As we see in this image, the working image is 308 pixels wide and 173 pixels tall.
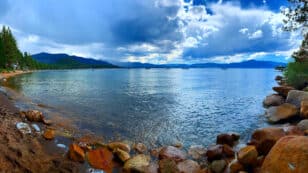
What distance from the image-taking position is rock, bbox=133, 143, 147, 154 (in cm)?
1209

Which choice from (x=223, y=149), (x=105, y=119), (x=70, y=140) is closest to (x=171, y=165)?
(x=223, y=149)

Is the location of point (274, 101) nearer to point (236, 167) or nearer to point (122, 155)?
point (236, 167)

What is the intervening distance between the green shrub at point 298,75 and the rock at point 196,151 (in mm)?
27011

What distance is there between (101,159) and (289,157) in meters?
7.57

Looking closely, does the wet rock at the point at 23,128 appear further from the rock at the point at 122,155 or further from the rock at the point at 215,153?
the rock at the point at 215,153

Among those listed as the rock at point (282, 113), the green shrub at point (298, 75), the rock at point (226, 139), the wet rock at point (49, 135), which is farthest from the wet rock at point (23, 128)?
the green shrub at point (298, 75)

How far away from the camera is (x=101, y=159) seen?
1006 centimetres

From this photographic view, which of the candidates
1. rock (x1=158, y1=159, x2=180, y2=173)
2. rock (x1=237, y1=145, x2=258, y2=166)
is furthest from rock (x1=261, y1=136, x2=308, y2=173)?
rock (x1=158, y1=159, x2=180, y2=173)

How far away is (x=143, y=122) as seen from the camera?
1847 cm

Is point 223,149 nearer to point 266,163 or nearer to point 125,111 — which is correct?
point 266,163

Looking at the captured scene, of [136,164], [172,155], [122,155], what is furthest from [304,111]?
[122,155]

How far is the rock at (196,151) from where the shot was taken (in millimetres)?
11742

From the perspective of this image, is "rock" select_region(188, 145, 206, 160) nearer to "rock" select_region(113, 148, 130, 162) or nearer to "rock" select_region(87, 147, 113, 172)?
"rock" select_region(113, 148, 130, 162)

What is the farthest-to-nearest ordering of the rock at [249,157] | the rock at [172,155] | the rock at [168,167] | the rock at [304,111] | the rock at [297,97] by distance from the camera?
the rock at [297,97]
the rock at [304,111]
the rock at [172,155]
the rock at [168,167]
the rock at [249,157]
